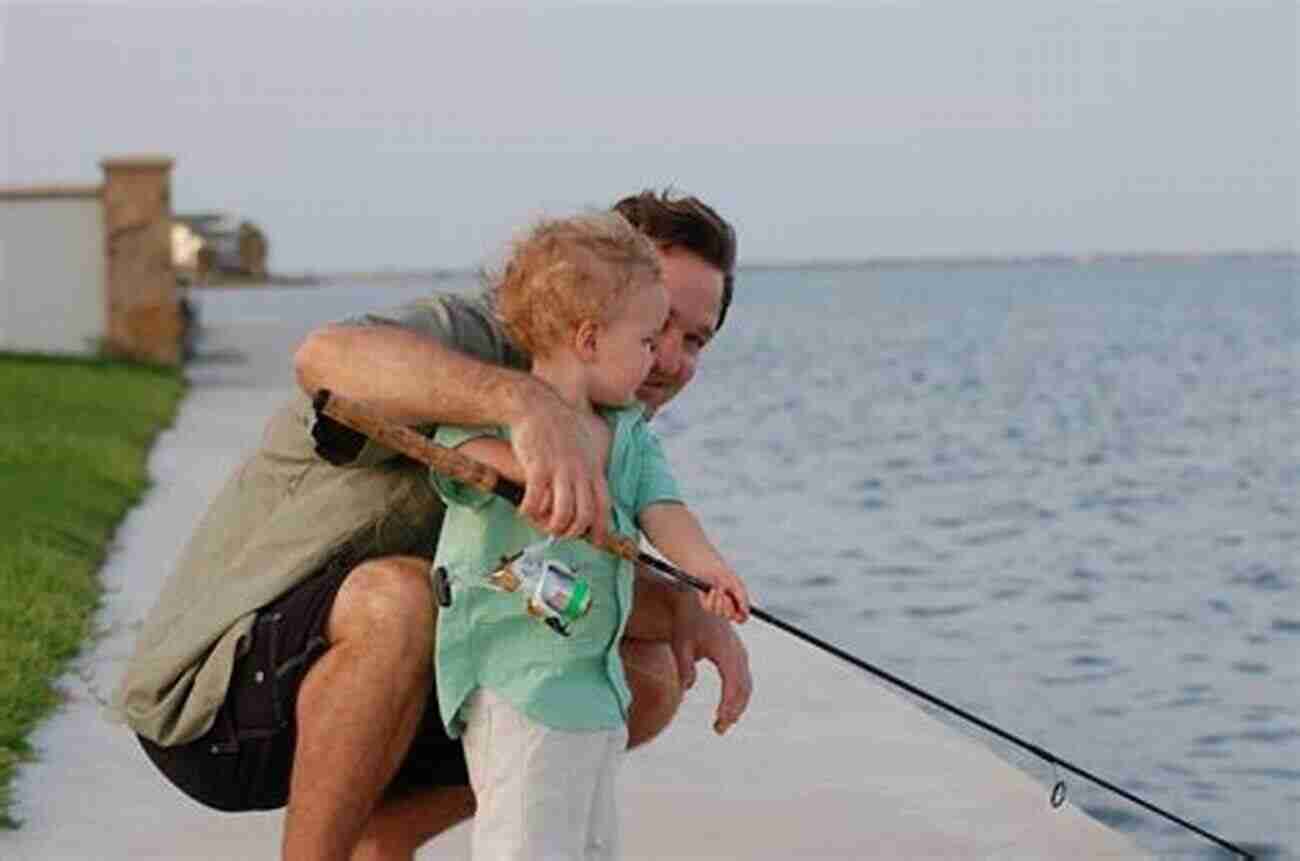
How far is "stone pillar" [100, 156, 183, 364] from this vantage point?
23812 mm

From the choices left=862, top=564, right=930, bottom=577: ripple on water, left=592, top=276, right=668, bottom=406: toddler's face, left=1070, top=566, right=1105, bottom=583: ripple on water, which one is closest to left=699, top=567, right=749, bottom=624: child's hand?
left=592, top=276, right=668, bottom=406: toddler's face

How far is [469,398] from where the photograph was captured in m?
3.86

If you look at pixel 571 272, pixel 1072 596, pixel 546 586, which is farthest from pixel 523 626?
pixel 1072 596

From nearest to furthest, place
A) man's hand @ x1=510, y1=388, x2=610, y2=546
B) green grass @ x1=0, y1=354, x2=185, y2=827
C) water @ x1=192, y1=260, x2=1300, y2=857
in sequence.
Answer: man's hand @ x1=510, y1=388, x2=610, y2=546, green grass @ x1=0, y1=354, x2=185, y2=827, water @ x1=192, y1=260, x2=1300, y2=857

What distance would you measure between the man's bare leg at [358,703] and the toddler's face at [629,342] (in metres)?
0.37

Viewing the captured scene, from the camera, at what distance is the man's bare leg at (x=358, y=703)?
3.92 meters

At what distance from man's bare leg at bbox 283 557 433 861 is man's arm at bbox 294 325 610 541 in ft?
0.79

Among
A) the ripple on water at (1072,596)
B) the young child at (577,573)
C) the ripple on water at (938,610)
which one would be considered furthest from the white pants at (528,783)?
the ripple on water at (1072,596)

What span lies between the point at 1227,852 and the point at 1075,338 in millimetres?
41421

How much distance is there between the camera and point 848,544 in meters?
12.8

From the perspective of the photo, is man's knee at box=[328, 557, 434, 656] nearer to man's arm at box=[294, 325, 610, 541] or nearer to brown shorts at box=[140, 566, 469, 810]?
brown shorts at box=[140, 566, 469, 810]

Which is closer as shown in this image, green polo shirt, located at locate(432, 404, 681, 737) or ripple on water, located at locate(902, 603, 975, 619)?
green polo shirt, located at locate(432, 404, 681, 737)

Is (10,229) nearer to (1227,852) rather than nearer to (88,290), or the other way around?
(88,290)

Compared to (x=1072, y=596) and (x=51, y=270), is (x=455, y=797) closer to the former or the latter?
(x=1072, y=596)
